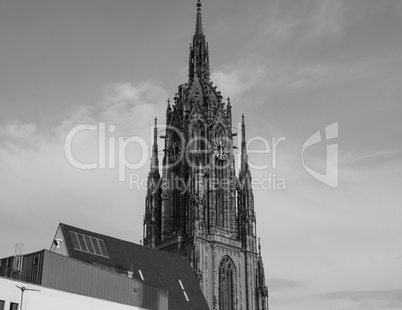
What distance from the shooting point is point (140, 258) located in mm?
60562

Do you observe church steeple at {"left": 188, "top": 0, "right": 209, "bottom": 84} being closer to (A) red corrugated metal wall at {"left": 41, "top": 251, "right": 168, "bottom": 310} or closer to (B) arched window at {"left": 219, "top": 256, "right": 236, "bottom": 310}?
(B) arched window at {"left": 219, "top": 256, "right": 236, "bottom": 310}

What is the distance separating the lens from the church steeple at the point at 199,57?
315 feet

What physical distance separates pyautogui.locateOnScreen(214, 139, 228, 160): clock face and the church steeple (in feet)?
38.5

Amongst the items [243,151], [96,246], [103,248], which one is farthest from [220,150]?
[96,246]

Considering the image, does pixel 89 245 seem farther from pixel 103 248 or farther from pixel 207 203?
pixel 207 203

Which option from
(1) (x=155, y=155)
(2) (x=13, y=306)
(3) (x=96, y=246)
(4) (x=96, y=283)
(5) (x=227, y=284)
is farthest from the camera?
(1) (x=155, y=155)

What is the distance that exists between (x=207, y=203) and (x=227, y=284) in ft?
33.5

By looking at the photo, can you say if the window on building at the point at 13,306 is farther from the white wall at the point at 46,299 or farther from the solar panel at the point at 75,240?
the solar panel at the point at 75,240

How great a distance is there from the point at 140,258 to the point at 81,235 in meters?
7.26

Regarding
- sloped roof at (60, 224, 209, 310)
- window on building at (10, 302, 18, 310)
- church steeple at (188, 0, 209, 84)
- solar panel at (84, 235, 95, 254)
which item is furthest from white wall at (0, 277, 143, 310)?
church steeple at (188, 0, 209, 84)

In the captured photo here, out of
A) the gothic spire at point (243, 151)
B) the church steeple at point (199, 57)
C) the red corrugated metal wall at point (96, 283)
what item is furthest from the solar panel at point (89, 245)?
the church steeple at point (199, 57)

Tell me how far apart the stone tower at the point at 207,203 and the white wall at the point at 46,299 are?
3337 centimetres

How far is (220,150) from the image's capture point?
8794cm

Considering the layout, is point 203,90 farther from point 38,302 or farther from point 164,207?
point 38,302
